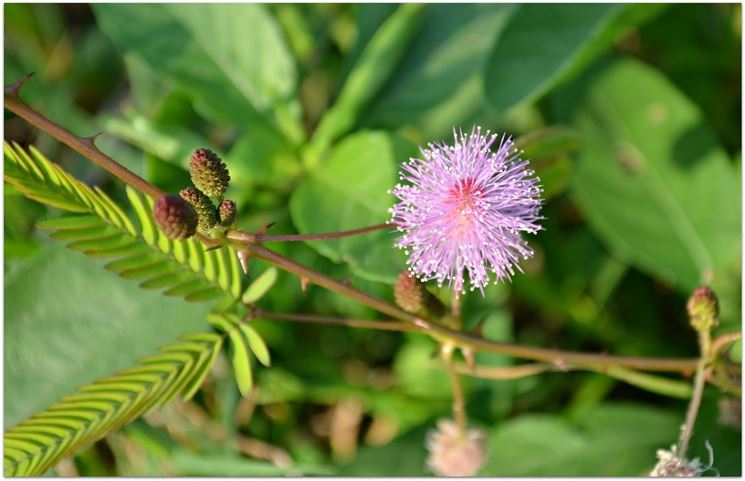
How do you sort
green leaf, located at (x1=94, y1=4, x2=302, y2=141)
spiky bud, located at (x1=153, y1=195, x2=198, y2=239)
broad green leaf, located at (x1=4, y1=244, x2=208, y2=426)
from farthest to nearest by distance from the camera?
green leaf, located at (x1=94, y1=4, x2=302, y2=141) → broad green leaf, located at (x1=4, y1=244, x2=208, y2=426) → spiky bud, located at (x1=153, y1=195, x2=198, y2=239)

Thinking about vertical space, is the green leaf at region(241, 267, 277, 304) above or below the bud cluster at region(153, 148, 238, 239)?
above

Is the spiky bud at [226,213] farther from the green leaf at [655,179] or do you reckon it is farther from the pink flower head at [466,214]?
the green leaf at [655,179]

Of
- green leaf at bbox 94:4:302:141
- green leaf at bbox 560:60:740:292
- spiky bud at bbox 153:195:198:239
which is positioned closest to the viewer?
spiky bud at bbox 153:195:198:239

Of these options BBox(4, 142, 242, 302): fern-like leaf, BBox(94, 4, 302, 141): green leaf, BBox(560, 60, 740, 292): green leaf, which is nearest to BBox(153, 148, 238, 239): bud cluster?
BBox(4, 142, 242, 302): fern-like leaf

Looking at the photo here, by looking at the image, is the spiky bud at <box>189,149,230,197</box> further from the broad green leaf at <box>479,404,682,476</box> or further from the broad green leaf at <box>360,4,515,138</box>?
the broad green leaf at <box>479,404,682,476</box>

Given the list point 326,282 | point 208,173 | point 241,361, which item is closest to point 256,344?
point 241,361

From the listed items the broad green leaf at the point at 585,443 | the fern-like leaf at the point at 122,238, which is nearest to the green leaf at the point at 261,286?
the fern-like leaf at the point at 122,238

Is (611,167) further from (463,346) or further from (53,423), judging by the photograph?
(53,423)
